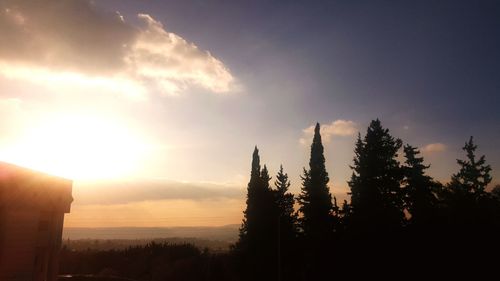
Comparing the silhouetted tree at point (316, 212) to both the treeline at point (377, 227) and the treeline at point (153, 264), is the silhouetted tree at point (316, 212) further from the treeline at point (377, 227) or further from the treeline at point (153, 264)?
the treeline at point (153, 264)

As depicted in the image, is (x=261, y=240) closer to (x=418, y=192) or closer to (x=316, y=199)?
(x=316, y=199)

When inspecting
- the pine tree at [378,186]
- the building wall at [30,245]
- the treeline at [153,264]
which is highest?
the pine tree at [378,186]

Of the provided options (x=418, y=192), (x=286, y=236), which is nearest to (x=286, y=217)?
(x=286, y=236)

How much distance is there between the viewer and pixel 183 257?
51031 mm

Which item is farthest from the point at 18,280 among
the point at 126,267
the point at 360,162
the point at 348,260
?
the point at 360,162

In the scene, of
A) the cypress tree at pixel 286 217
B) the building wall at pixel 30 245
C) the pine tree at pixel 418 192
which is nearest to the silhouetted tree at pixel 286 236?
the cypress tree at pixel 286 217

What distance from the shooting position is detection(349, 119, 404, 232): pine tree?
32.4 meters

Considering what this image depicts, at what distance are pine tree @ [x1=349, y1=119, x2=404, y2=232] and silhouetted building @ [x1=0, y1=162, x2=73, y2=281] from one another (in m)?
26.9

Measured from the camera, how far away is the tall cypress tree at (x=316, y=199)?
131ft

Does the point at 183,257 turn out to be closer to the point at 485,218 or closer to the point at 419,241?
the point at 419,241

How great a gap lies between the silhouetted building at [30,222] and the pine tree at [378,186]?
88.1 ft

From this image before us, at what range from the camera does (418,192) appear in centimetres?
3575

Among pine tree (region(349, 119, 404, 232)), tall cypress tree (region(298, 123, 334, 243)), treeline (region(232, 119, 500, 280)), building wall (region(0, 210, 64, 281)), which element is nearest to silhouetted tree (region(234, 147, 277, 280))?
treeline (region(232, 119, 500, 280))

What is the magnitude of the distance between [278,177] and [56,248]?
110 feet
